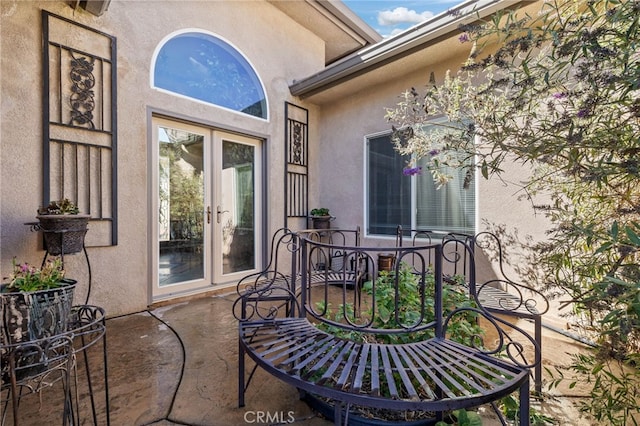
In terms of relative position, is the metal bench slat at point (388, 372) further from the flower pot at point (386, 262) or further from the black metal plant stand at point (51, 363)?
the flower pot at point (386, 262)

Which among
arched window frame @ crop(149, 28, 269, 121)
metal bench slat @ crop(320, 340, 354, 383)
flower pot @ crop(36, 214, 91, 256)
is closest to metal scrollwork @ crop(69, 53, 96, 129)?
arched window frame @ crop(149, 28, 269, 121)

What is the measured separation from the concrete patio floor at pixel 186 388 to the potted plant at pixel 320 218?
2.36 meters

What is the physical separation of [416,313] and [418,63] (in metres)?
3.21

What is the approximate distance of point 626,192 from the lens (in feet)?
4.78

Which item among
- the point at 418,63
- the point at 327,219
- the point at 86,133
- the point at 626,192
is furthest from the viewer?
the point at 327,219

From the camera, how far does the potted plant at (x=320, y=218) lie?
473 cm

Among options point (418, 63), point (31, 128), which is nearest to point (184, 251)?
point (31, 128)

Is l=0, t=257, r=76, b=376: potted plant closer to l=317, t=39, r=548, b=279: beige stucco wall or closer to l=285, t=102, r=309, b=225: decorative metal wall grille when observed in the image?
l=285, t=102, r=309, b=225: decorative metal wall grille

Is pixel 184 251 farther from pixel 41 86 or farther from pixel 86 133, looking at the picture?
pixel 41 86

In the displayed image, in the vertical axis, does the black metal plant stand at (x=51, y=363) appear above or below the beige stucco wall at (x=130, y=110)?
below

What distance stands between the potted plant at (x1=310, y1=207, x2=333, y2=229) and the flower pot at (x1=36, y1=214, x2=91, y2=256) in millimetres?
3004

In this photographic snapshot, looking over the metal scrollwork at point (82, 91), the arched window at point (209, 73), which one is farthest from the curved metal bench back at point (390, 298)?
the arched window at point (209, 73)

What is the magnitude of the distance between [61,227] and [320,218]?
3.16m

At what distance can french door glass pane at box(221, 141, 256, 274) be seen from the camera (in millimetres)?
4070
